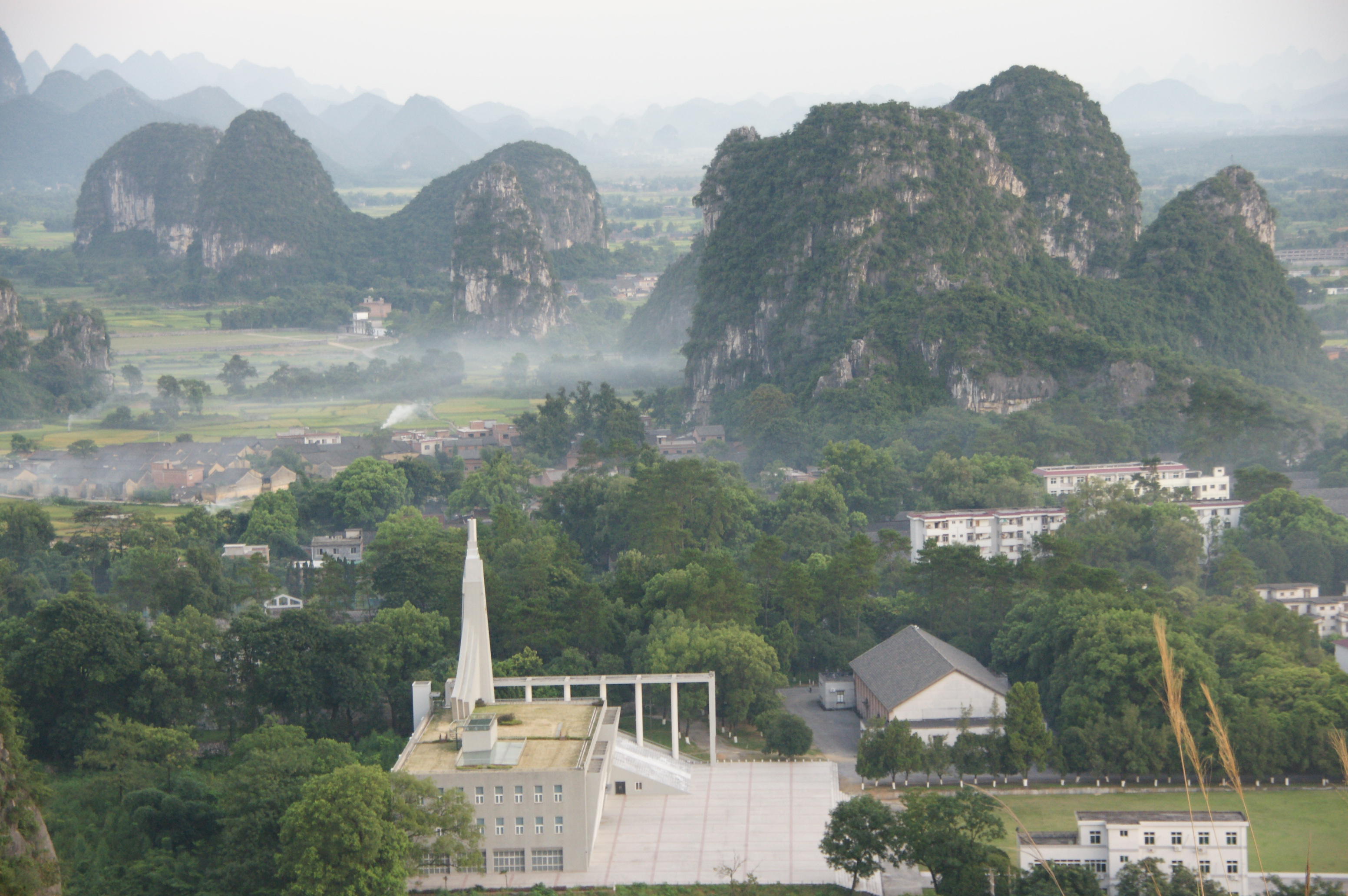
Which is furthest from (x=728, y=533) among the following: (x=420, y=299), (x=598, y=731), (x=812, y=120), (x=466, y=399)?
(x=420, y=299)

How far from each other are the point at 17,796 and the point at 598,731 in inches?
393

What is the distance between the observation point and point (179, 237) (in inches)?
5202

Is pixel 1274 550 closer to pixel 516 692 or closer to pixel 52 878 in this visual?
pixel 516 692

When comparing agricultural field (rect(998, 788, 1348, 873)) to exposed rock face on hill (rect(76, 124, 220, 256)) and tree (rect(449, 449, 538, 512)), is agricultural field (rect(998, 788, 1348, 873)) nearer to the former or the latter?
tree (rect(449, 449, 538, 512))

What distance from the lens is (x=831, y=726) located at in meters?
30.5

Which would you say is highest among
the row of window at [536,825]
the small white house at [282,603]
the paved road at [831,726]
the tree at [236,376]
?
the row of window at [536,825]

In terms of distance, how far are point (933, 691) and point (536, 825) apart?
9124 mm

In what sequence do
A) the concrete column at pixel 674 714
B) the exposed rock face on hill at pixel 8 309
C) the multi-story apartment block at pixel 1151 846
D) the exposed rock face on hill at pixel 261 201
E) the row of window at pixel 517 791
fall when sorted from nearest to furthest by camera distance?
the multi-story apartment block at pixel 1151 846
the row of window at pixel 517 791
the concrete column at pixel 674 714
the exposed rock face on hill at pixel 8 309
the exposed rock face on hill at pixel 261 201

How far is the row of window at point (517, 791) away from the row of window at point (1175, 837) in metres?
7.75

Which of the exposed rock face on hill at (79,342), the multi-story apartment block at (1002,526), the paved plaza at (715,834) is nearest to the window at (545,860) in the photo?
the paved plaza at (715,834)

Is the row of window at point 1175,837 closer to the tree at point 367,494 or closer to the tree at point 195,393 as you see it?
the tree at point 367,494

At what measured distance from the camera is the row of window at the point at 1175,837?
824 inches

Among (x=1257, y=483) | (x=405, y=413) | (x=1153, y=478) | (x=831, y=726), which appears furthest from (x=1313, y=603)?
(x=405, y=413)

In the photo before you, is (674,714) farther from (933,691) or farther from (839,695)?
(839,695)
